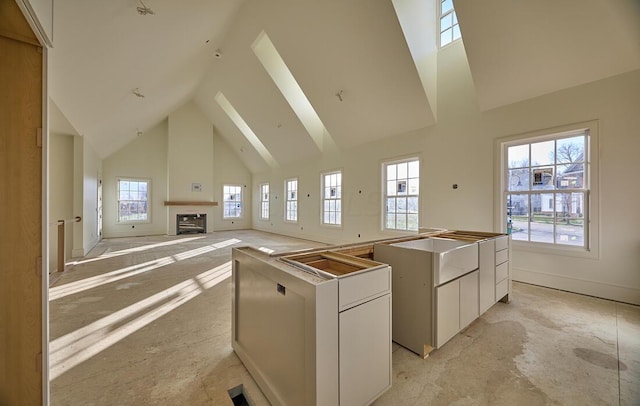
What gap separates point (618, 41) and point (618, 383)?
3.39m

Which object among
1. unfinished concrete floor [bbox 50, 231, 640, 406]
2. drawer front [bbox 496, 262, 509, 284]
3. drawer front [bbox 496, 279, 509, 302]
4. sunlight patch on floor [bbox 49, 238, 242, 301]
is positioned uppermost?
drawer front [bbox 496, 262, 509, 284]

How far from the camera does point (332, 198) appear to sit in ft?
22.7

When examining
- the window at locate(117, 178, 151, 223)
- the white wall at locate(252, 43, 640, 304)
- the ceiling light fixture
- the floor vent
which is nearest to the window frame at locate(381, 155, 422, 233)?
the white wall at locate(252, 43, 640, 304)

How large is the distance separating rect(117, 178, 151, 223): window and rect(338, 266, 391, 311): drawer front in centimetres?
952

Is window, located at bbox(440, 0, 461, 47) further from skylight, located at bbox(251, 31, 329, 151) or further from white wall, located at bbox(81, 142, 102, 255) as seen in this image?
white wall, located at bbox(81, 142, 102, 255)

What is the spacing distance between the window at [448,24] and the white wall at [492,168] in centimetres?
18

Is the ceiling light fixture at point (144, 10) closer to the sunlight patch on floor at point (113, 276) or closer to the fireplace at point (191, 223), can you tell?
the sunlight patch on floor at point (113, 276)

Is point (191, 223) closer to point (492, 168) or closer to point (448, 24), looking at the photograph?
point (492, 168)

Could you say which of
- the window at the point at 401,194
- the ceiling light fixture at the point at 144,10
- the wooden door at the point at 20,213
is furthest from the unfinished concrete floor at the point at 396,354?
the ceiling light fixture at the point at 144,10

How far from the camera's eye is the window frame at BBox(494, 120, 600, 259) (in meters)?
3.06

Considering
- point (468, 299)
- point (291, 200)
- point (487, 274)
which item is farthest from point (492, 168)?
point (291, 200)

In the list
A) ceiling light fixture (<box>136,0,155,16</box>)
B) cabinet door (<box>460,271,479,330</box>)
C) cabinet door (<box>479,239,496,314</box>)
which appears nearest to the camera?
cabinet door (<box>460,271,479,330</box>)

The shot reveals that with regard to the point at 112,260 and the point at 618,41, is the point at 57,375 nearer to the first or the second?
the point at 112,260

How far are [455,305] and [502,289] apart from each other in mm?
1171
